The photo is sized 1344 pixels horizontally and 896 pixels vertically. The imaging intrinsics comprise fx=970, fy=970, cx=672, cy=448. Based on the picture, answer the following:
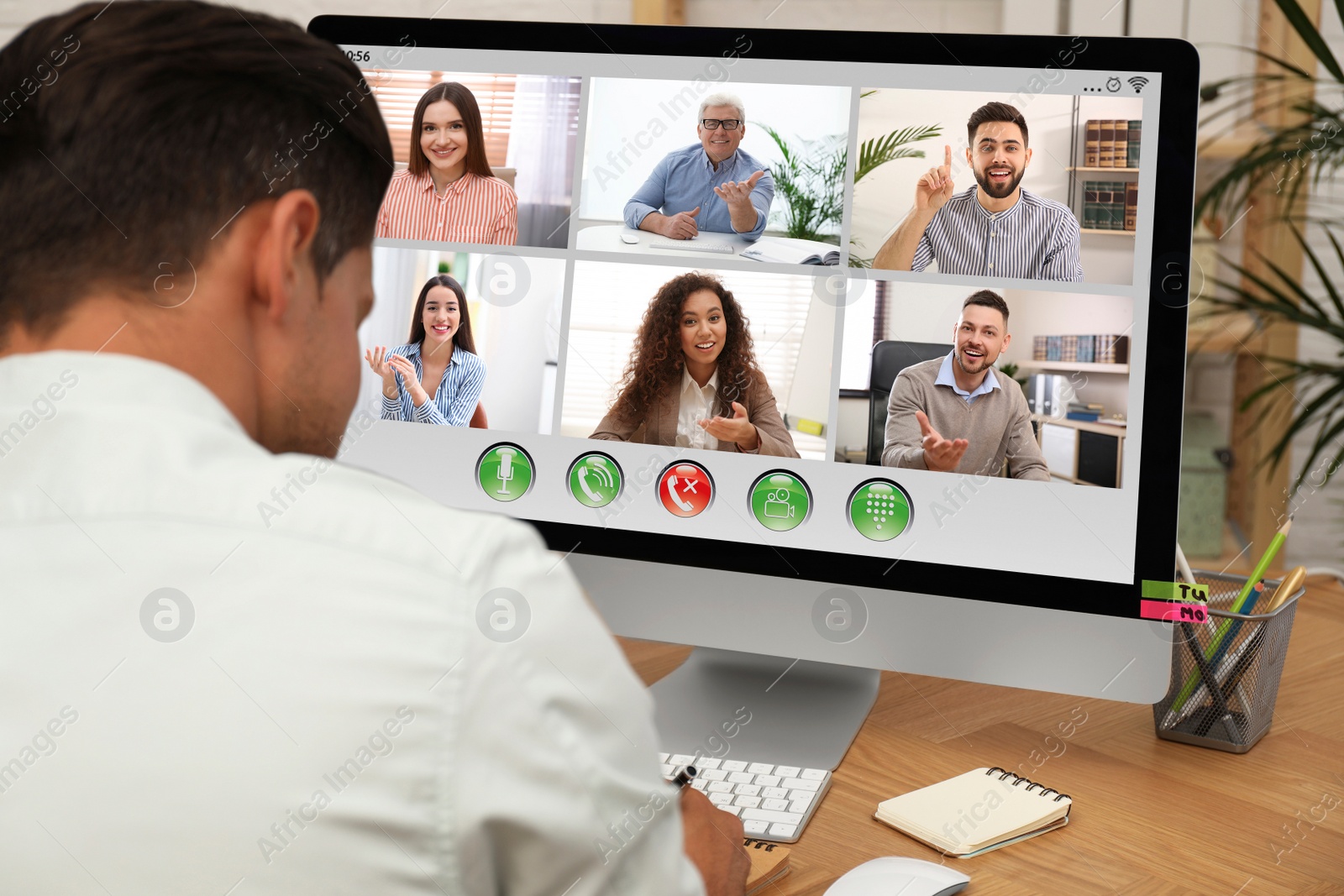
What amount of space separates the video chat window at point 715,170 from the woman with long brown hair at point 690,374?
38 millimetres

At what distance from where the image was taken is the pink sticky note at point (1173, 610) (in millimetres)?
671

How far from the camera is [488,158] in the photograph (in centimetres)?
80

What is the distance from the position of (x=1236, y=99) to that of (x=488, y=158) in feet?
5.89

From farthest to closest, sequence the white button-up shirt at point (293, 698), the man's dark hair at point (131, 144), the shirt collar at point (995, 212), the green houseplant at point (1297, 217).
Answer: the green houseplant at point (1297, 217) < the shirt collar at point (995, 212) < the man's dark hair at point (131, 144) < the white button-up shirt at point (293, 698)

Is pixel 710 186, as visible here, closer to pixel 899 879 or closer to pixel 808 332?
pixel 808 332

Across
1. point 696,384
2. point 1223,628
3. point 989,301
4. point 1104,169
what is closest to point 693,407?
point 696,384

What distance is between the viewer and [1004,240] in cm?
72

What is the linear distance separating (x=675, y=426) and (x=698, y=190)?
0.19 meters

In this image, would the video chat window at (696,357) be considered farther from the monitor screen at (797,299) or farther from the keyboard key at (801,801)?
the keyboard key at (801,801)

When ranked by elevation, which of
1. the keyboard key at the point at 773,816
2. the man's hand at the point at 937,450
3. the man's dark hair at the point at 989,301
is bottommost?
the keyboard key at the point at 773,816

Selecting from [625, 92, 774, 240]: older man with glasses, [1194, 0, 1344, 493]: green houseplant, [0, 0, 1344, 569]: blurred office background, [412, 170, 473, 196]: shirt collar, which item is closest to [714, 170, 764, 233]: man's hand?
[625, 92, 774, 240]: older man with glasses

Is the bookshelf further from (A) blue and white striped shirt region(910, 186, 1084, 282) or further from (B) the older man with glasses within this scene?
(B) the older man with glasses

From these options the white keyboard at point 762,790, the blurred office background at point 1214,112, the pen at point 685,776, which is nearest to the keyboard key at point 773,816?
the white keyboard at point 762,790

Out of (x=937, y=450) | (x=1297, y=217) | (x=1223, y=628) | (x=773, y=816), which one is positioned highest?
(x=1297, y=217)
